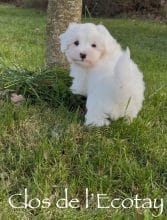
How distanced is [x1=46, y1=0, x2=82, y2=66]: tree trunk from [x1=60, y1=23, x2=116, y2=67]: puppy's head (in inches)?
51.4

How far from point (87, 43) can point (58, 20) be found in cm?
148

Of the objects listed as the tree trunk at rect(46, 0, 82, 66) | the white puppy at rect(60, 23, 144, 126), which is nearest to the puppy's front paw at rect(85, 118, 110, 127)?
the white puppy at rect(60, 23, 144, 126)

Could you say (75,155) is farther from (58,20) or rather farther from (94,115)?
(58,20)

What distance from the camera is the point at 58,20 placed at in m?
5.34

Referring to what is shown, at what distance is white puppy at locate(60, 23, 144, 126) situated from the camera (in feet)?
12.7

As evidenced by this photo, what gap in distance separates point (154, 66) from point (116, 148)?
15.4ft

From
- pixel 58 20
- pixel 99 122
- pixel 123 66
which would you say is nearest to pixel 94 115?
pixel 99 122

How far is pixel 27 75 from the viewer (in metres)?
4.80

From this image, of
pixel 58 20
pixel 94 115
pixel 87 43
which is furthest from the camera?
pixel 58 20

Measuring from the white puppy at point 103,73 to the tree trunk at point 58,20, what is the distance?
1255 mm

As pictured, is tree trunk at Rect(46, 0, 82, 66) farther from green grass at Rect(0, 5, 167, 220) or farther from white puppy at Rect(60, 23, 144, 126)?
white puppy at Rect(60, 23, 144, 126)

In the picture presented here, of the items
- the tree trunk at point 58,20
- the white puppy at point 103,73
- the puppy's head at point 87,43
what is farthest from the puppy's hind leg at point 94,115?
the tree trunk at point 58,20

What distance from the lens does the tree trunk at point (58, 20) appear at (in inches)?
209

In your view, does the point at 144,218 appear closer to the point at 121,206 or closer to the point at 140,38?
the point at 121,206
